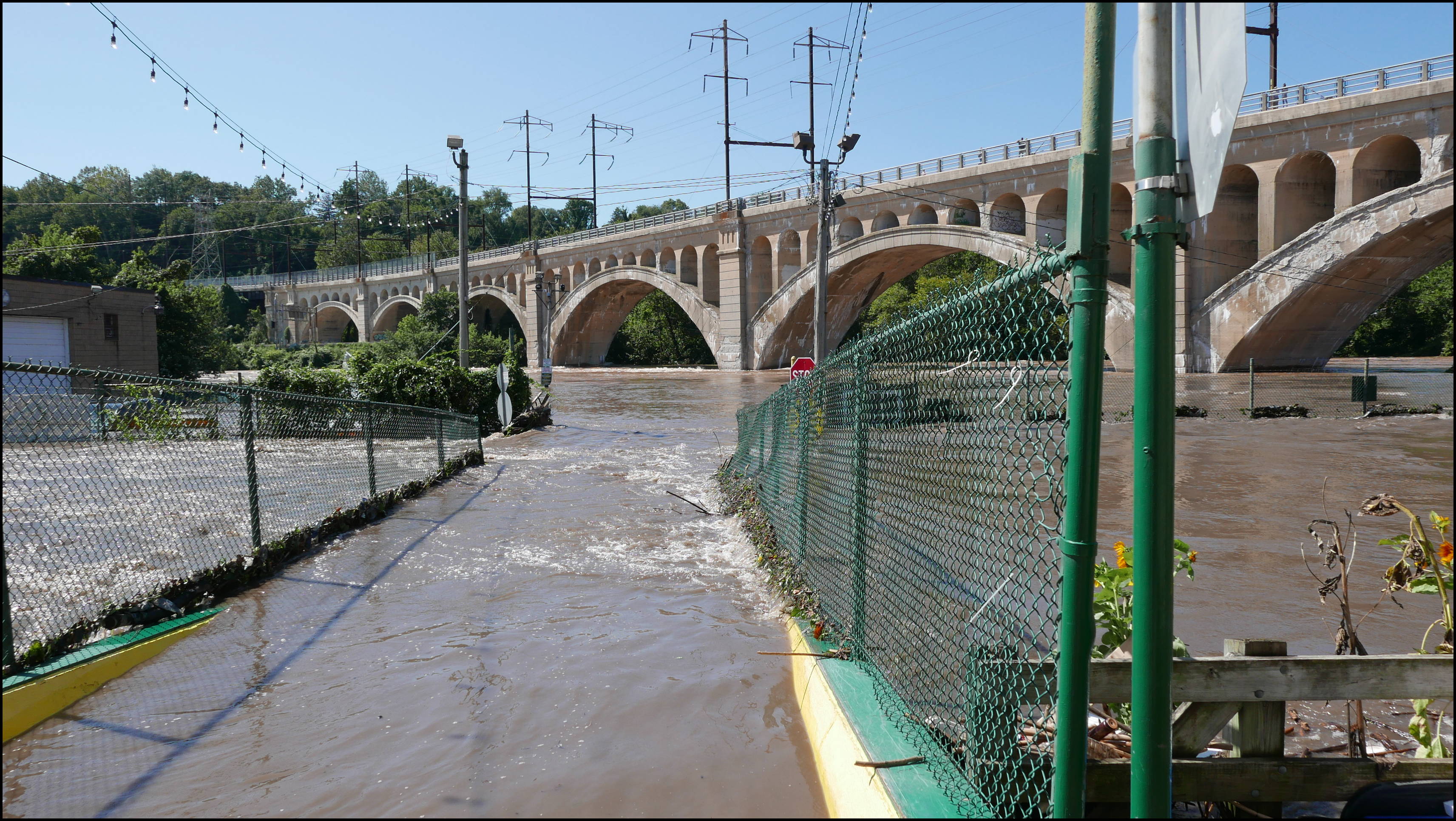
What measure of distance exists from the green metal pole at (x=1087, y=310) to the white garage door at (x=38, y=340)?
102 feet

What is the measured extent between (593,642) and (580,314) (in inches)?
2502

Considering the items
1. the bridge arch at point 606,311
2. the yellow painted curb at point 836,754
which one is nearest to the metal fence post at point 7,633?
the yellow painted curb at point 836,754

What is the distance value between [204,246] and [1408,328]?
11104 cm

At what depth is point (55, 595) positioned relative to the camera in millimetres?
5938

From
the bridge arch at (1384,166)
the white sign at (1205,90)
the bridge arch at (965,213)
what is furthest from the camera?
the bridge arch at (965,213)

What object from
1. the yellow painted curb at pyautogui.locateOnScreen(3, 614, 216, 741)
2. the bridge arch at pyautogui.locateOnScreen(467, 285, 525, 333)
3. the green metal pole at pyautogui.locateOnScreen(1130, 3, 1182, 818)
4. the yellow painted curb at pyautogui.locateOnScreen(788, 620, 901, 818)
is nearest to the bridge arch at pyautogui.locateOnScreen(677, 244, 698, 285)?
the bridge arch at pyautogui.locateOnScreen(467, 285, 525, 333)

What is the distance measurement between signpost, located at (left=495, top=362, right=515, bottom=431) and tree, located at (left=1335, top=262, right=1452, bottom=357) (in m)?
49.9

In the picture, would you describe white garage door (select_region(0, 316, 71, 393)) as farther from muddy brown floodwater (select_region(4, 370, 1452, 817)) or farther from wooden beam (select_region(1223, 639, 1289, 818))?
wooden beam (select_region(1223, 639, 1289, 818))

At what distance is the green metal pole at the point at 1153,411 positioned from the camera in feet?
6.62

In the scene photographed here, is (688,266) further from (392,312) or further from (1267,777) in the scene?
(1267,777)

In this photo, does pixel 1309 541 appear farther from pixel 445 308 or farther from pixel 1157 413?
pixel 445 308

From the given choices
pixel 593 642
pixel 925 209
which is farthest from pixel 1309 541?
pixel 925 209

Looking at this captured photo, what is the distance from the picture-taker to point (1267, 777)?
296cm

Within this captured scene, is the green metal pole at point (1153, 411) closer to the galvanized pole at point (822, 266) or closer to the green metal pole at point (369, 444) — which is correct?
the green metal pole at point (369, 444)
